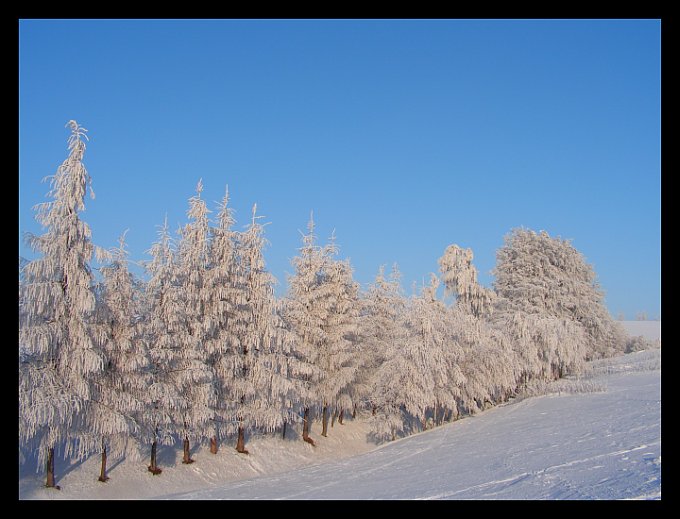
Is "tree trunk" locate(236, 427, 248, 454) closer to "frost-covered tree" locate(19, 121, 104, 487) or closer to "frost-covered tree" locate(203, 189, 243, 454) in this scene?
"frost-covered tree" locate(203, 189, 243, 454)

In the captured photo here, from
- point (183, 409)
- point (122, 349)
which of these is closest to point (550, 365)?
point (183, 409)

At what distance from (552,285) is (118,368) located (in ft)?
136

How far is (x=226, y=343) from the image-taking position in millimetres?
28578

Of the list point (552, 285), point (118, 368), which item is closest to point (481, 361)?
point (552, 285)

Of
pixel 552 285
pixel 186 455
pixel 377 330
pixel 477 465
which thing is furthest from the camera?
pixel 552 285

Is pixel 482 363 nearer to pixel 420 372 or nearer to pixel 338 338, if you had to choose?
pixel 420 372

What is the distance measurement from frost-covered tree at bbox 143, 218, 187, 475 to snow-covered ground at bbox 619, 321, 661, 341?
54812 mm

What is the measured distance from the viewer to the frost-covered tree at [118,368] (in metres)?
20.9

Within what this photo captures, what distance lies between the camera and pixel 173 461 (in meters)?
26.4

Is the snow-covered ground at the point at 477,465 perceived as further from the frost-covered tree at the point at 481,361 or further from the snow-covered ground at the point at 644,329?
the snow-covered ground at the point at 644,329

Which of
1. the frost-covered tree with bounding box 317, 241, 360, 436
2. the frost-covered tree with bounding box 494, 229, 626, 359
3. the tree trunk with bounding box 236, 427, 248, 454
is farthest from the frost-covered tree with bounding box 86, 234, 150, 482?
the frost-covered tree with bounding box 494, 229, 626, 359

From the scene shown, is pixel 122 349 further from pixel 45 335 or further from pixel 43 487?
pixel 43 487

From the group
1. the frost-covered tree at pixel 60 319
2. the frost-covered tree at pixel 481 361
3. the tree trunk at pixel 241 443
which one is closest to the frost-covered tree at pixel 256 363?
the tree trunk at pixel 241 443
